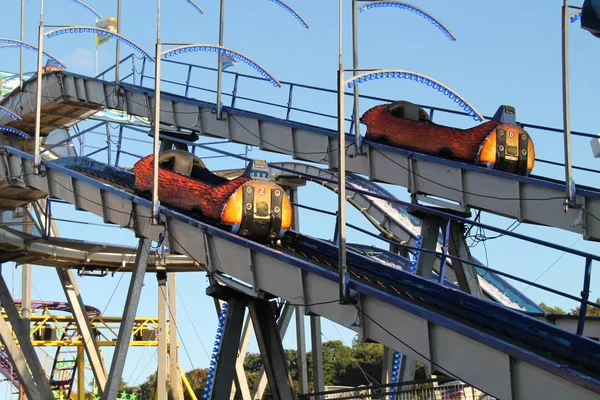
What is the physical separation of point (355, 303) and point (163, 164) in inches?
420

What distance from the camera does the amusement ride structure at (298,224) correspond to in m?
15.8

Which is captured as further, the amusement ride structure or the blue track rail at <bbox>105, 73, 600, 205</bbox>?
the blue track rail at <bbox>105, 73, 600, 205</bbox>

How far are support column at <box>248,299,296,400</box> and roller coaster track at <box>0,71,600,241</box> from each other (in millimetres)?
6371

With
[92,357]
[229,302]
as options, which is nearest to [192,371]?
[92,357]

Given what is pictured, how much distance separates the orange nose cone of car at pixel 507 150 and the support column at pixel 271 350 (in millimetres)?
8158

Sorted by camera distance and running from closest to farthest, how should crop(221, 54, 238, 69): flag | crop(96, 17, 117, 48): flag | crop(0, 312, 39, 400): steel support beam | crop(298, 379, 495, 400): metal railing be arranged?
crop(298, 379, 495, 400): metal railing → crop(221, 54, 238, 69): flag → crop(0, 312, 39, 400): steel support beam → crop(96, 17, 117, 48): flag

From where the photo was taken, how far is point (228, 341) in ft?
65.5

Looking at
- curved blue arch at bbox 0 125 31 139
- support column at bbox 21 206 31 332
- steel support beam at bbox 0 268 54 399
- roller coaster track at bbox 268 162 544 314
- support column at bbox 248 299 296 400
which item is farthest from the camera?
support column at bbox 21 206 31 332

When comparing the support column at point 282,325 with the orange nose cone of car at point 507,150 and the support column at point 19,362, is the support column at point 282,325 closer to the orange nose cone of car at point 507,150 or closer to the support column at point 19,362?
the support column at point 19,362

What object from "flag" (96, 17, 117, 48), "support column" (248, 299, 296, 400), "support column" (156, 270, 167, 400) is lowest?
"support column" (248, 299, 296, 400)

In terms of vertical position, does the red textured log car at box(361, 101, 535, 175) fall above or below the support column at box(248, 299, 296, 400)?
above

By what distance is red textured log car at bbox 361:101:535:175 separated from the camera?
2533 centimetres

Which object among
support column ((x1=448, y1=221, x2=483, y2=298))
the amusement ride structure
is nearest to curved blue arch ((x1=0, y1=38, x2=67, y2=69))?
the amusement ride structure

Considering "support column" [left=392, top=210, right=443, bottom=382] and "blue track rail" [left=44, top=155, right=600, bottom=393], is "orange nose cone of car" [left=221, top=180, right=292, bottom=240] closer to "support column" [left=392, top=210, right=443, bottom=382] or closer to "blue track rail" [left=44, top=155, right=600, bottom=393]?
"blue track rail" [left=44, top=155, right=600, bottom=393]
